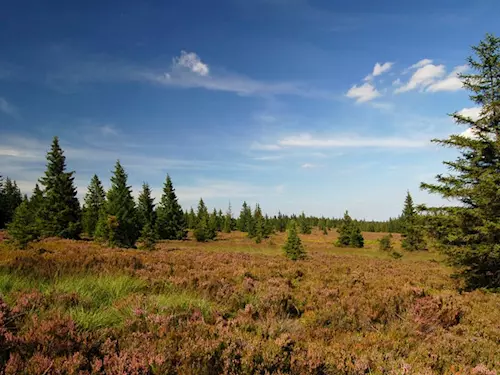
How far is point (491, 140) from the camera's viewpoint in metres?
11.6

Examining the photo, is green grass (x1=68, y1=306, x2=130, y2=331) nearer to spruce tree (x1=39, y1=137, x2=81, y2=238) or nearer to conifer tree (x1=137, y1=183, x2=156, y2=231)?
spruce tree (x1=39, y1=137, x2=81, y2=238)

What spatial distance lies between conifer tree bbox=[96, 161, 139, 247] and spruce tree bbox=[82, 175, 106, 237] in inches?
636

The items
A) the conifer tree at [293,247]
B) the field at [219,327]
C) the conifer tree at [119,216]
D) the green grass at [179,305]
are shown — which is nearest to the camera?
the field at [219,327]

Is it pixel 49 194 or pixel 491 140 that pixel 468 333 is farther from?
pixel 49 194

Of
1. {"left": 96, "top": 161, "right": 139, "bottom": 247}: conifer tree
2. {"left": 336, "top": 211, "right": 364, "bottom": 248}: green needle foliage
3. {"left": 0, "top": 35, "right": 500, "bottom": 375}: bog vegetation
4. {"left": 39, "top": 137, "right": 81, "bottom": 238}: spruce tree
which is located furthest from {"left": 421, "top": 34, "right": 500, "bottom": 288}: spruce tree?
{"left": 336, "top": 211, "right": 364, "bottom": 248}: green needle foliage

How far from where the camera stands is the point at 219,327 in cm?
448

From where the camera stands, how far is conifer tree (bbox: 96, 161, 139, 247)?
35.8 m

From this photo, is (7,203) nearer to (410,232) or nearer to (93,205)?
(93,205)

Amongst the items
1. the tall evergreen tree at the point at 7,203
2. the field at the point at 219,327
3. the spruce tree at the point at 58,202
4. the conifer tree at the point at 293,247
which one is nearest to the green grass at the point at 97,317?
the field at the point at 219,327

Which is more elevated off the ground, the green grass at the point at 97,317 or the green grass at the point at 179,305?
the green grass at the point at 97,317

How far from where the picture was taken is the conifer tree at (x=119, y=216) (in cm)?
3575

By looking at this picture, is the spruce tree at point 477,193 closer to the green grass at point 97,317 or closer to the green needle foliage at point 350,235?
the green grass at point 97,317

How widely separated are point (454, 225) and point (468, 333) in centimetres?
703

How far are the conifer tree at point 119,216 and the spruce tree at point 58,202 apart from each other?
14.1 ft
